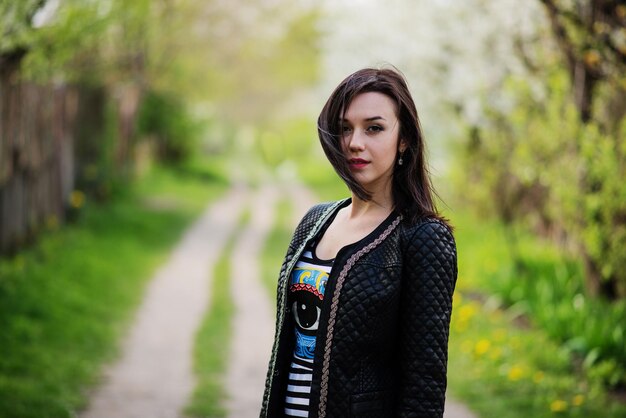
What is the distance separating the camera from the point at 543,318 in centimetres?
833

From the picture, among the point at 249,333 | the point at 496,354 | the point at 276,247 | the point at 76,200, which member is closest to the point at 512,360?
the point at 496,354

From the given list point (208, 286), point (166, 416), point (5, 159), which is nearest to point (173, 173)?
point (208, 286)

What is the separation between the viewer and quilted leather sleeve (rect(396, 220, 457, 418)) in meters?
2.36

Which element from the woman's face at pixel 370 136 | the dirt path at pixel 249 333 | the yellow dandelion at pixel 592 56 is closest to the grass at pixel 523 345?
the dirt path at pixel 249 333

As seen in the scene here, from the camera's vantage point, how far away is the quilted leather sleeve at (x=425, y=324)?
236 centimetres

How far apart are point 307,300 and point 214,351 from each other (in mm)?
6415

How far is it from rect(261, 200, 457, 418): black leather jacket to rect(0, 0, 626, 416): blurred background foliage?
14.8 inches

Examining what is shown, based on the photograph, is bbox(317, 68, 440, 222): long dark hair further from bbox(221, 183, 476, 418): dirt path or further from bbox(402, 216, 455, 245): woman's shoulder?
bbox(221, 183, 476, 418): dirt path

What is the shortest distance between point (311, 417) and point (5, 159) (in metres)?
8.46

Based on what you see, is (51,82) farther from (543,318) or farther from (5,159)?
(543,318)

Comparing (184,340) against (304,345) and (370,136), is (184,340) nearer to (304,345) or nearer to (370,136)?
(304,345)

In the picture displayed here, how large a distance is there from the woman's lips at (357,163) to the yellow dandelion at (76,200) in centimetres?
1210

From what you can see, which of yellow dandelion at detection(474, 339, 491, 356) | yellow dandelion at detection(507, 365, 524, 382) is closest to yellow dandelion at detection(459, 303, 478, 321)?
yellow dandelion at detection(474, 339, 491, 356)

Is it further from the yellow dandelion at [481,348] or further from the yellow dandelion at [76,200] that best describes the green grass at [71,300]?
the yellow dandelion at [481,348]
